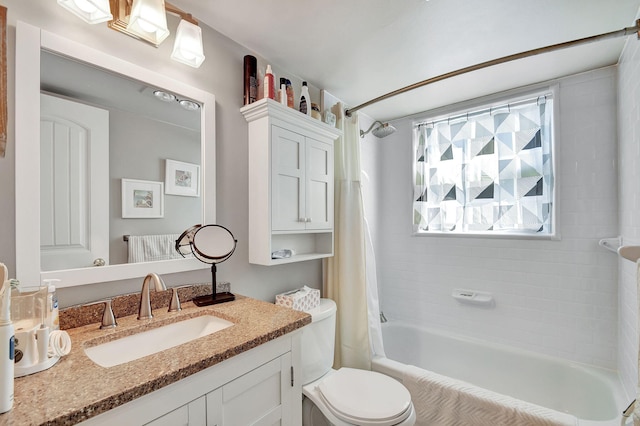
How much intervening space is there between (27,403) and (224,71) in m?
1.49

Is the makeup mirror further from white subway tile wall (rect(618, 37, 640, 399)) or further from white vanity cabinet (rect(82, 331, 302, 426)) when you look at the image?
white subway tile wall (rect(618, 37, 640, 399))

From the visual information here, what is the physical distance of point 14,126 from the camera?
0.94 m

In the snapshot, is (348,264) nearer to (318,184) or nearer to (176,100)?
(318,184)

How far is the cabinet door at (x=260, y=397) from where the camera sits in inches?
35.4

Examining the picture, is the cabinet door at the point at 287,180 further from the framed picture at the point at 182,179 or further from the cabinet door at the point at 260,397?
the cabinet door at the point at 260,397

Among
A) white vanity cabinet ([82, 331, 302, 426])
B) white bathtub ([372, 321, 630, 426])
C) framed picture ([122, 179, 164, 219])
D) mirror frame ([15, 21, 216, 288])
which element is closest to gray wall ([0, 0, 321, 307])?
mirror frame ([15, 21, 216, 288])

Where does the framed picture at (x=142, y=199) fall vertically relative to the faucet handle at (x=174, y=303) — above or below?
above

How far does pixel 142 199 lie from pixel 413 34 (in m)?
1.57

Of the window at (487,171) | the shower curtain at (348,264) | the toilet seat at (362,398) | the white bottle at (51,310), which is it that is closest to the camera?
the white bottle at (51,310)

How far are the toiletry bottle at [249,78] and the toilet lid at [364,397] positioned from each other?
158 cm

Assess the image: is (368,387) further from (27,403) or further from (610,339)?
(610,339)

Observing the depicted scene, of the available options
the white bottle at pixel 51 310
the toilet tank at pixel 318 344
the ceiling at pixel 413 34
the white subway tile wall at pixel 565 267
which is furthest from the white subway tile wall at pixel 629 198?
the white bottle at pixel 51 310

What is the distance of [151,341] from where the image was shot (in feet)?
3.58

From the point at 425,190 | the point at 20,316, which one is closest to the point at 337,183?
the point at 425,190
